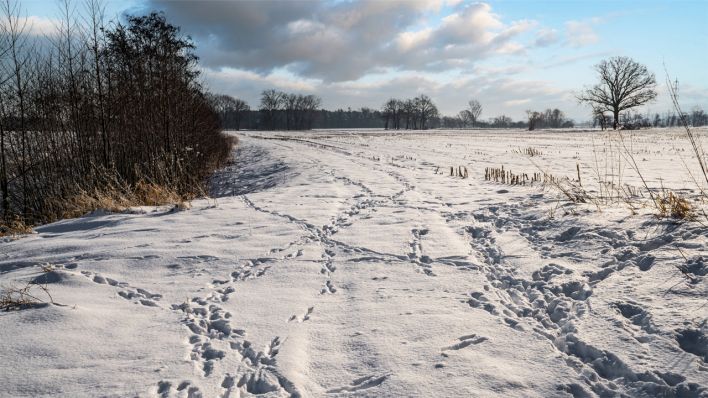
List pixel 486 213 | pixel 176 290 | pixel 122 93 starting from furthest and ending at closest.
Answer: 1. pixel 122 93
2. pixel 486 213
3. pixel 176 290

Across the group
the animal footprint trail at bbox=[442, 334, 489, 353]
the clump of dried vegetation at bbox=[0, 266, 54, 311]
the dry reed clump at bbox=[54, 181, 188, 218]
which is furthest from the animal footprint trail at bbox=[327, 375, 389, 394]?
the dry reed clump at bbox=[54, 181, 188, 218]

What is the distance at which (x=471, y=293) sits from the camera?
137 inches

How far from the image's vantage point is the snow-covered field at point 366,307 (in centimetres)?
235

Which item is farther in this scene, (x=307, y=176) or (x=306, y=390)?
(x=307, y=176)

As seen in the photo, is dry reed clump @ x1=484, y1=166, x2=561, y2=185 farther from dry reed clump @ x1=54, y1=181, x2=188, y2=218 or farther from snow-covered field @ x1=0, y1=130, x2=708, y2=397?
dry reed clump @ x1=54, y1=181, x2=188, y2=218

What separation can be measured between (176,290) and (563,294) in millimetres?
3390

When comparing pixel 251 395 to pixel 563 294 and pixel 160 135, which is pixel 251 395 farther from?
pixel 160 135

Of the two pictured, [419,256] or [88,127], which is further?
[88,127]

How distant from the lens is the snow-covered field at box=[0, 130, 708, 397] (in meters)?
2.35

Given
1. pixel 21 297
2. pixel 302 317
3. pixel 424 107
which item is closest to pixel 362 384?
pixel 302 317

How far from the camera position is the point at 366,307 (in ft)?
10.8

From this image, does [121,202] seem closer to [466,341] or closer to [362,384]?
[362,384]

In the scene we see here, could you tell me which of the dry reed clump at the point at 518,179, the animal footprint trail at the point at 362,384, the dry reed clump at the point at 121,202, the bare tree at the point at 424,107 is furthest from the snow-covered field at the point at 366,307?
the bare tree at the point at 424,107

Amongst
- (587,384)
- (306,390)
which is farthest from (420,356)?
(587,384)
